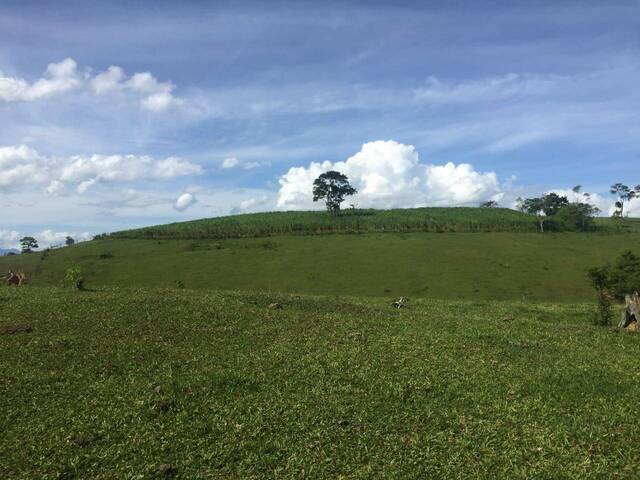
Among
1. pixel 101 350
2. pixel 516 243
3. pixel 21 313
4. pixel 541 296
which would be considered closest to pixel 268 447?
pixel 101 350

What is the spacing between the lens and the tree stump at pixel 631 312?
80.0 ft

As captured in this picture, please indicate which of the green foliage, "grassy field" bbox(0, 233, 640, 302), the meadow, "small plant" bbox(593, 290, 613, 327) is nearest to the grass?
the meadow

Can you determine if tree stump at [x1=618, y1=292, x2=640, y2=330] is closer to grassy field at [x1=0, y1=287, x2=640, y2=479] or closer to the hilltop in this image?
grassy field at [x1=0, y1=287, x2=640, y2=479]

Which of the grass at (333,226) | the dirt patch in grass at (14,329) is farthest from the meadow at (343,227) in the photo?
the dirt patch in grass at (14,329)

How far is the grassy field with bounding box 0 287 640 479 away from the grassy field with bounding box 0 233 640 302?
40.9 m

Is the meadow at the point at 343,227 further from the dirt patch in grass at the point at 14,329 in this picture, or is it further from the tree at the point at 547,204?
the dirt patch in grass at the point at 14,329

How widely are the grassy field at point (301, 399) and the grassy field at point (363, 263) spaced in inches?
1611

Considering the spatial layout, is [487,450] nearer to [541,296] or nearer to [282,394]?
[282,394]

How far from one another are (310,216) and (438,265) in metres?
66.8

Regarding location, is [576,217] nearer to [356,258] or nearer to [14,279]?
[356,258]

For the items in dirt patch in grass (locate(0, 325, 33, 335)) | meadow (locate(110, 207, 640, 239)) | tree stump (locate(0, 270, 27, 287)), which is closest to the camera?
dirt patch in grass (locate(0, 325, 33, 335))

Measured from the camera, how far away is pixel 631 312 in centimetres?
2477

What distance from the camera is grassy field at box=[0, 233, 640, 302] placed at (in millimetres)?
64688

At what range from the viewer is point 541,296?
2350 inches
